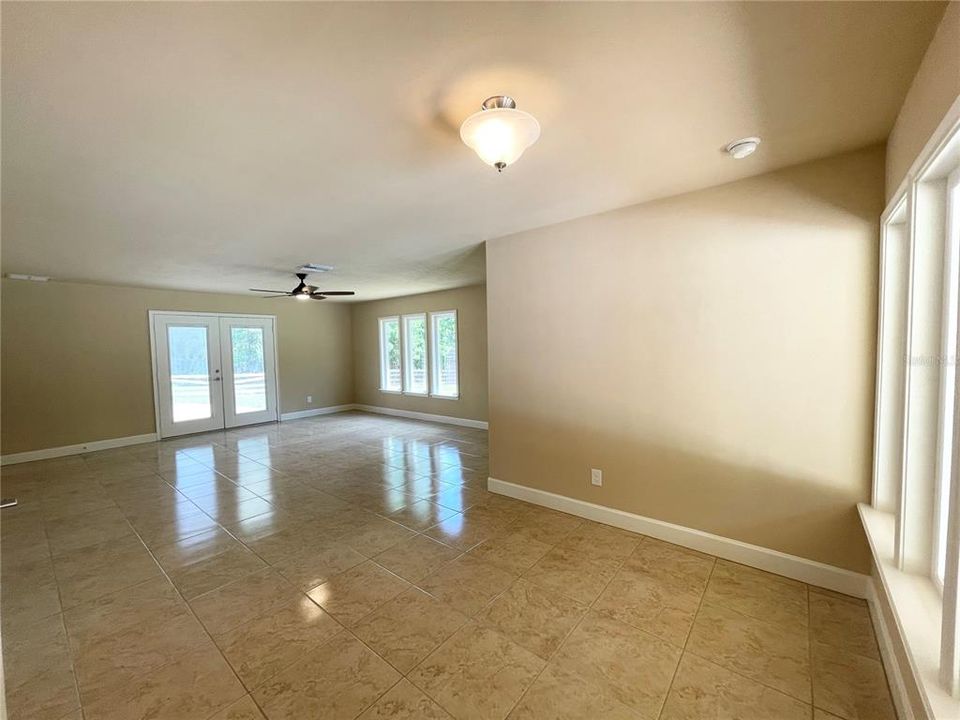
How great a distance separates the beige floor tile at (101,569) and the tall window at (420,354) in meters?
4.68

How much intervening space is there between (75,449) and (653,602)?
7.32 meters

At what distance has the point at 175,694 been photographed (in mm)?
1606

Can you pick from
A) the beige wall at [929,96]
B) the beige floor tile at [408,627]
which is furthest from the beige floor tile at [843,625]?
the beige wall at [929,96]

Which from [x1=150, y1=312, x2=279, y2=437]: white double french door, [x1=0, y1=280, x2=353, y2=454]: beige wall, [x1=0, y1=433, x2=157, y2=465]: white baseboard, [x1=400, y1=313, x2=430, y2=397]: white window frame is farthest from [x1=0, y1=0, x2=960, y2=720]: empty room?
[x1=400, y1=313, x2=430, y2=397]: white window frame

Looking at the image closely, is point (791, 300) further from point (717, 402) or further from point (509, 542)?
point (509, 542)

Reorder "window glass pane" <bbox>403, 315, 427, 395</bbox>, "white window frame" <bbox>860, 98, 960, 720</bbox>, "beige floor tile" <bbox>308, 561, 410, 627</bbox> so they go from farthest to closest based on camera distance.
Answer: "window glass pane" <bbox>403, 315, 427, 395</bbox>
"beige floor tile" <bbox>308, 561, 410, 627</bbox>
"white window frame" <bbox>860, 98, 960, 720</bbox>

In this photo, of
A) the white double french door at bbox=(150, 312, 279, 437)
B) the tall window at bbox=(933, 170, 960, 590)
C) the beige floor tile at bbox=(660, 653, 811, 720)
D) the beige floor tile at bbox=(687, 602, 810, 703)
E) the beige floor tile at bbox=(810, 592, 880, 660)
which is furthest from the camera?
the white double french door at bbox=(150, 312, 279, 437)

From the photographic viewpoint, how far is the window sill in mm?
1106

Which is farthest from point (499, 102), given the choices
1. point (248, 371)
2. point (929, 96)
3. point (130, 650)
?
point (248, 371)

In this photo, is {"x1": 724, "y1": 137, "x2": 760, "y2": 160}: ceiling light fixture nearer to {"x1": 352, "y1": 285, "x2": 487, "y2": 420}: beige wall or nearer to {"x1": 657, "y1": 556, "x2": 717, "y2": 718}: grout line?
{"x1": 657, "y1": 556, "x2": 717, "y2": 718}: grout line

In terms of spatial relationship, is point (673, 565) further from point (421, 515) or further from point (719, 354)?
point (421, 515)

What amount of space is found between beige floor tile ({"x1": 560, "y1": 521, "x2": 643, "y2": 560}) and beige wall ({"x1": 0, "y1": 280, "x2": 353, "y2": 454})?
6380 millimetres

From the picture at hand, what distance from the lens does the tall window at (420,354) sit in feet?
22.9

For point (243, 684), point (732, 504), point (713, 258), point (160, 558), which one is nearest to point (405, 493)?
point (160, 558)
